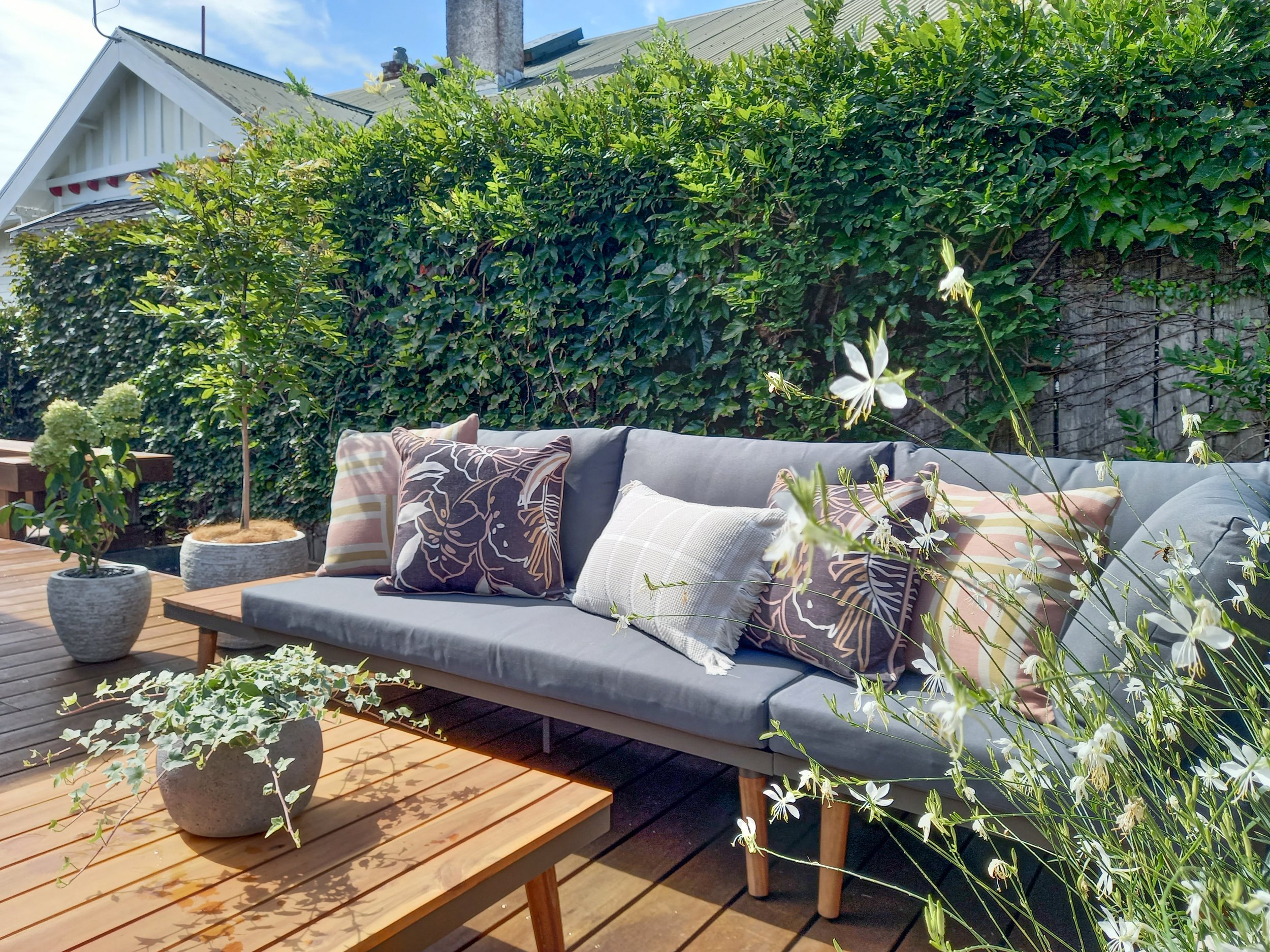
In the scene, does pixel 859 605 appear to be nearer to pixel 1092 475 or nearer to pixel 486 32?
pixel 1092 475

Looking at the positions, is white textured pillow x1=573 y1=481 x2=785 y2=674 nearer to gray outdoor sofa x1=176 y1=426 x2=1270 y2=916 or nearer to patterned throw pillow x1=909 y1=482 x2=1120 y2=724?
gray outdoor sofa x1=176 y1=426 x2=1270 y2=916

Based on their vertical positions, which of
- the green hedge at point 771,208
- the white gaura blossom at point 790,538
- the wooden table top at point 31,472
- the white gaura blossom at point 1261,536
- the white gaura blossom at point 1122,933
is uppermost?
the green hedge at point 771,208

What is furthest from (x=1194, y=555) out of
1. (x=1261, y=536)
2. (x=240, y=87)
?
(x=240, y=87)

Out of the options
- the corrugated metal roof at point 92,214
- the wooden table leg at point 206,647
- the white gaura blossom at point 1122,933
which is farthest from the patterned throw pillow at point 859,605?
the corrugated metal roof at point 92,214

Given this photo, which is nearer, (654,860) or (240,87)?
(654,860)

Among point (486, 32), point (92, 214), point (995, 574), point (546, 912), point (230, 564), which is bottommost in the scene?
point (546, 912)

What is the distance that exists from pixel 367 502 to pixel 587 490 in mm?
787

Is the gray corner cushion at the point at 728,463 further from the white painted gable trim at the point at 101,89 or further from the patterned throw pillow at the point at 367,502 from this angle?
the white painted gable trim at the point at 101,89

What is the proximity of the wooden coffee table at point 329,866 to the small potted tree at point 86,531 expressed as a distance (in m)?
1.69

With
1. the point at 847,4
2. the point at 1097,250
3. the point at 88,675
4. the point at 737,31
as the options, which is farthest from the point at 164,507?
the point at 847,4

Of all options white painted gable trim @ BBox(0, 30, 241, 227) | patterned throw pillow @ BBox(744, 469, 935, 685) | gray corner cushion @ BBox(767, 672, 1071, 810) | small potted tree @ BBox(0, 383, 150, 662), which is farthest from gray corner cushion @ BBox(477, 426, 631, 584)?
white painted gable trim @ BBox(0, 30, 241, 227)

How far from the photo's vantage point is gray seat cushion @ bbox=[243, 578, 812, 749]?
189 centimetres

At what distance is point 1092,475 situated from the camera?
200 centimetres

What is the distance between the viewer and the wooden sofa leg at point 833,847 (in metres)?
1.68
